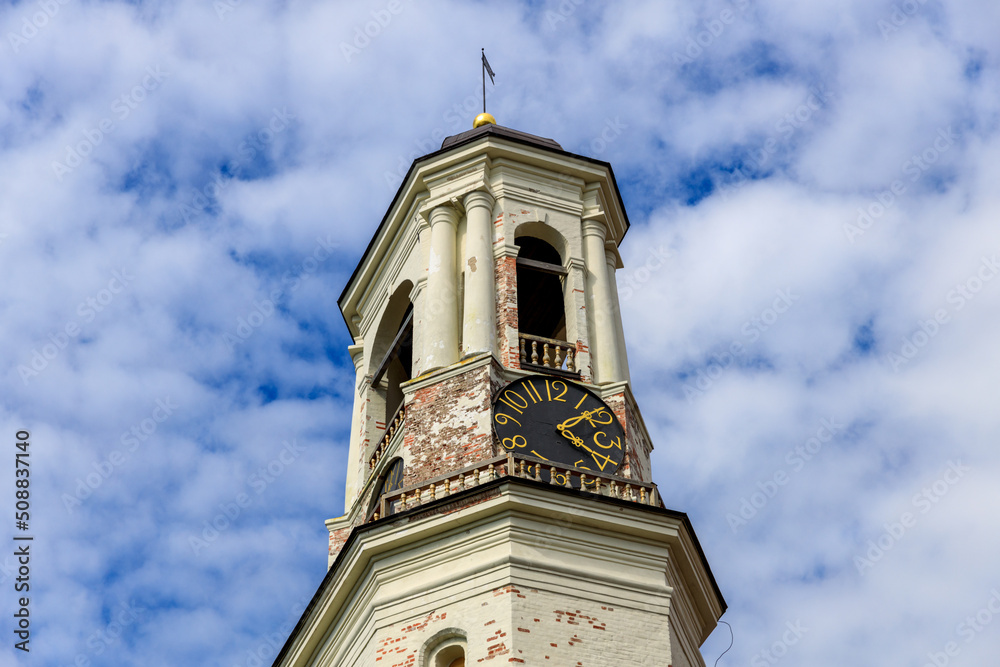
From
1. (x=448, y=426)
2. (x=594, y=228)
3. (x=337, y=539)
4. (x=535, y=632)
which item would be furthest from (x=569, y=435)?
(x=594, y=228)

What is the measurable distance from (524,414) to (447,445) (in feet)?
4.09

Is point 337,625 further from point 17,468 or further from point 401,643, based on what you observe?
point 17,468

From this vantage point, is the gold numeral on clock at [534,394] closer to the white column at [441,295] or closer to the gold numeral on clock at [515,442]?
the gold numeral on clock at [515,442]

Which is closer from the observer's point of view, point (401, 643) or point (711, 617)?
point (401, 643)

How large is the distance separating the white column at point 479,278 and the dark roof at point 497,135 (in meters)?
1.37

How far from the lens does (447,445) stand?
23.5 meters

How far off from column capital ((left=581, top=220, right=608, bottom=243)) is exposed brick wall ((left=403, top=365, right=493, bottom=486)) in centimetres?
448

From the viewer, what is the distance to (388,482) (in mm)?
24969

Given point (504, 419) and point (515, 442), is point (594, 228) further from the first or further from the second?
point (515, 442)

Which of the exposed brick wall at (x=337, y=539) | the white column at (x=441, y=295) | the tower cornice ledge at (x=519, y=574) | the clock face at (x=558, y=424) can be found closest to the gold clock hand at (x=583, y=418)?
the clock face at (x=558, y=424)

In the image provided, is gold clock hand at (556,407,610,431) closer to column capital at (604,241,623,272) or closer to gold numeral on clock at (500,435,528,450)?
gold numeral on clock at (500,435,528,450)

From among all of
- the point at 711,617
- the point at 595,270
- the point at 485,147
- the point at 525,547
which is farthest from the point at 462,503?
the point at 485,147

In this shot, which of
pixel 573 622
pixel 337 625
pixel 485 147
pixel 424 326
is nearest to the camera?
pixel 573 622

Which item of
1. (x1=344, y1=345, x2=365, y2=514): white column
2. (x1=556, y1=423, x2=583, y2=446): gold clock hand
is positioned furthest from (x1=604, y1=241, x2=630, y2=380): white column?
(x1=344, y1=345, x2=365, y2=514): white column
